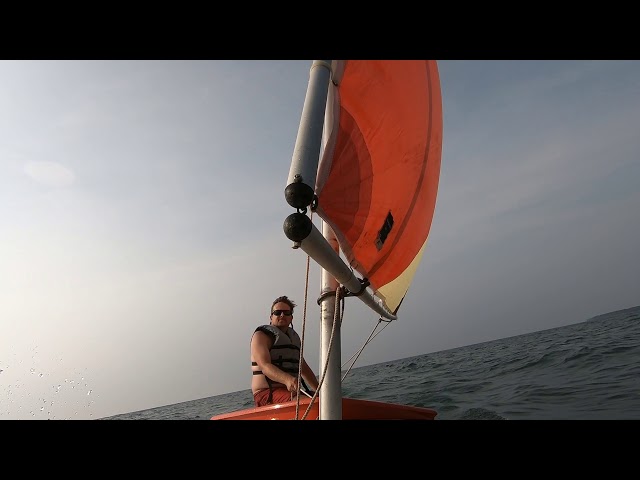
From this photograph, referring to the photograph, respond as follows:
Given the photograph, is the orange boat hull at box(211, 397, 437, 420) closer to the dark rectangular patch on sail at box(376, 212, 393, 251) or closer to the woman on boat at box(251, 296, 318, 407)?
the woman on boat at box(251, 296, 318, 407)

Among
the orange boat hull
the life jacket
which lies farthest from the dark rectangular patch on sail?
the life jacket

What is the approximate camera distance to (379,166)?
314 cm

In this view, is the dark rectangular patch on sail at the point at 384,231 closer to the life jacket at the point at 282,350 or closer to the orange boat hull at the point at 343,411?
the orange boat hull at the point at 343,411

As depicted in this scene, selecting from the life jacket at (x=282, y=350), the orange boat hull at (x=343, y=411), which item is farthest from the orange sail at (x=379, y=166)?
the life jacket at (x=282, y=350)

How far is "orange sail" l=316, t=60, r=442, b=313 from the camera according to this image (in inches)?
107

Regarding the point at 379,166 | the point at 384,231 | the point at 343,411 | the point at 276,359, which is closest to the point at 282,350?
the point at 276,359

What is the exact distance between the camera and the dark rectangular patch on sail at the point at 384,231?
10.3 ft
